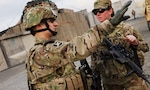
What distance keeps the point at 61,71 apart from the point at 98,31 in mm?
607

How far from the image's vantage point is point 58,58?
8.52 feet

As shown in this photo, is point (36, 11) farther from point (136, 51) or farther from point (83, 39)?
point (136, 51)

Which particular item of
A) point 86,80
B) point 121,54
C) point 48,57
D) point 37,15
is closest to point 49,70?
point 48,57

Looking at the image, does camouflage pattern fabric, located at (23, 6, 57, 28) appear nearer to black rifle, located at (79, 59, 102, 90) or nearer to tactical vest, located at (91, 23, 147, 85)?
black rifle, located at (79, 59, 102, 90)

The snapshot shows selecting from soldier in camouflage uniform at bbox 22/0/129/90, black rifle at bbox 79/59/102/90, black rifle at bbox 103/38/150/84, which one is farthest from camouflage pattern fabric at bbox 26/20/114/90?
black rifle at bbox 103/38/150/84

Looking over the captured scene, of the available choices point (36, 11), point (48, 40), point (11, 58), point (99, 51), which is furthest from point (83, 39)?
point (11, 58)

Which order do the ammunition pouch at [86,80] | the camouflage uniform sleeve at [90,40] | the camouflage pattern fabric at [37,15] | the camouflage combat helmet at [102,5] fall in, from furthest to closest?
the camouflage combat helmet at [102,5] → the ammunition pouch at [86,80] → the camouflage pattern fabric at [37,15] → the camouflage uniform sleeve at [90,40]

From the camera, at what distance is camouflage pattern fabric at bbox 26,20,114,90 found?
94.4 inches

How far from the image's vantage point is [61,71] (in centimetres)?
279

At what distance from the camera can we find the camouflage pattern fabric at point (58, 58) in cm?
240

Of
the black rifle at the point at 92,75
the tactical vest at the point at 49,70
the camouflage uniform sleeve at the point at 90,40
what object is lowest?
the black rifle at the point at 92,75

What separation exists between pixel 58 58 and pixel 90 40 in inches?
14.5

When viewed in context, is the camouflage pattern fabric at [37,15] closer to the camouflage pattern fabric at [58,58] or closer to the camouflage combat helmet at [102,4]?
the camouflage pattern fabric at [58,58]

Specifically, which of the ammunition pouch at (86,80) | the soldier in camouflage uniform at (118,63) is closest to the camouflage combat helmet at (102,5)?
the soldier in camouflage uniform at (118,63)
